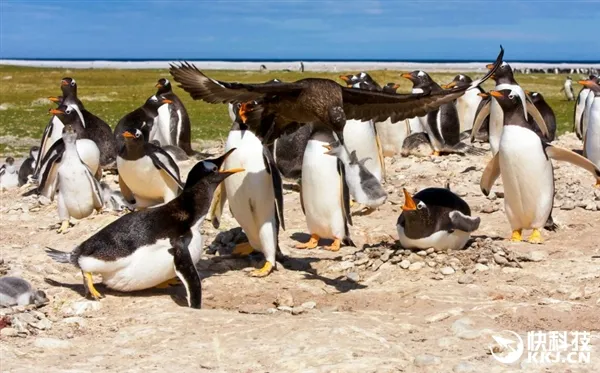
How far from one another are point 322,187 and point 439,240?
1537mm

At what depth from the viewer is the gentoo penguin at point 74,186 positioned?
34.9 feet

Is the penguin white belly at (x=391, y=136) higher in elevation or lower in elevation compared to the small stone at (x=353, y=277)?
higher

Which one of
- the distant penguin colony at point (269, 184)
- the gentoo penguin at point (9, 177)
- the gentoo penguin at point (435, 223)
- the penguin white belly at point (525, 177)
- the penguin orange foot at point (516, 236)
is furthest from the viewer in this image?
the gentoo penguin at point (9, 177)

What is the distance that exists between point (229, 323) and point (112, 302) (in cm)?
114

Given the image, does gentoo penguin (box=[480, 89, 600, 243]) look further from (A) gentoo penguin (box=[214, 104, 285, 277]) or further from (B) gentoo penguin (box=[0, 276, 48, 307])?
(B) gentoo penguin (box=[0, 276, 48, 307])

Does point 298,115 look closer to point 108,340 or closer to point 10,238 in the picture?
point 108,340

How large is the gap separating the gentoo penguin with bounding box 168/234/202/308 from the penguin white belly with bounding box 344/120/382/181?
551 cm

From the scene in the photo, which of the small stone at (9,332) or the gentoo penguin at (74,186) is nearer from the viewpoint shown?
the small stone at (9,332)

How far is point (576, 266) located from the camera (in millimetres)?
7836

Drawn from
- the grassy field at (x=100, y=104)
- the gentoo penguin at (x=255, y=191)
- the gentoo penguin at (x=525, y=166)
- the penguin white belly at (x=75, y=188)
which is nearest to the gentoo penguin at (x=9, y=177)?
the penguin white belly at (x=75, y=188)

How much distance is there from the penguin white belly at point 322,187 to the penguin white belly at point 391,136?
5.90 meters

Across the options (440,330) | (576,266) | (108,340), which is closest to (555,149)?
(576,266)

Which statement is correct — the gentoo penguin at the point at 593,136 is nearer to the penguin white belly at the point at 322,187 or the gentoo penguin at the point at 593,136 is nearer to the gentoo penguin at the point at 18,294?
the penguin white belly at the point at 322,187

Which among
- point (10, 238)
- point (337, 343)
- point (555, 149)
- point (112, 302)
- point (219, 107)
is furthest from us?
point (219, 107)
